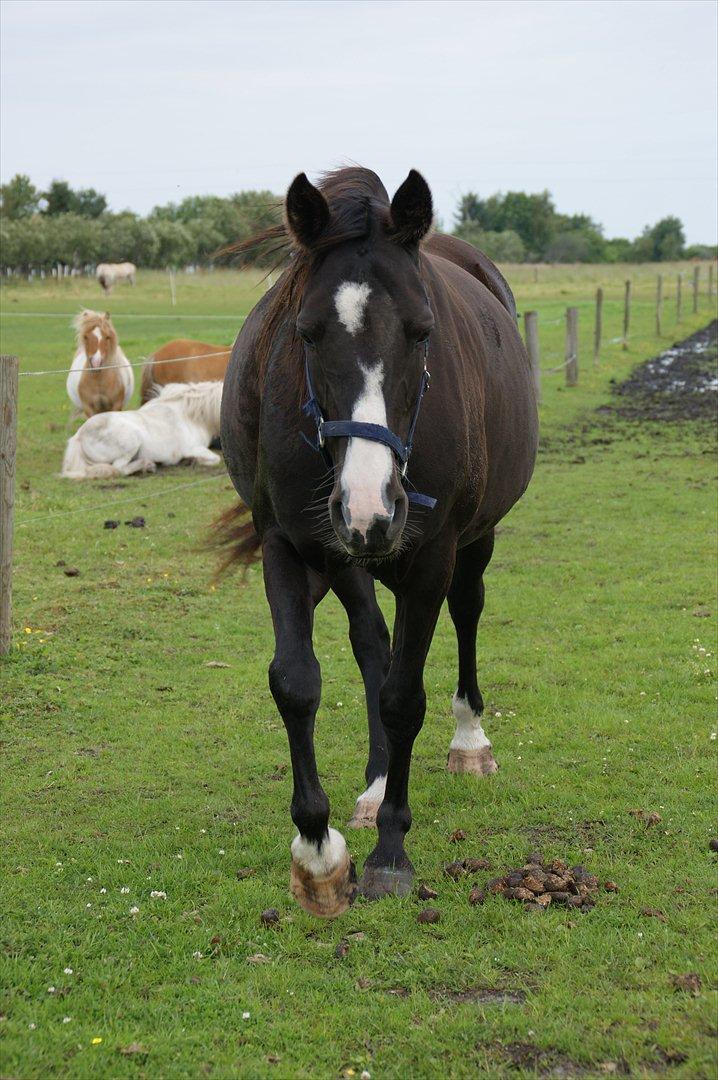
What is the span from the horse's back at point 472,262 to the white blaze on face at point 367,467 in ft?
7.73

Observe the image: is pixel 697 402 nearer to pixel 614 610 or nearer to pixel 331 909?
pixel 614 610

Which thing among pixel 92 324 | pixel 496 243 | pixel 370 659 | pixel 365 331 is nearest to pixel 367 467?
pixel 365 331

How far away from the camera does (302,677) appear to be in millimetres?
3426

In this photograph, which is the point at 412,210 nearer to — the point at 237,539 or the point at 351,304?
the point at 351,304

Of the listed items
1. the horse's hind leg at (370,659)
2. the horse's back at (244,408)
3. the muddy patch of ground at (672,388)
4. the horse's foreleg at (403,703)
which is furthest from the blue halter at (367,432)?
the muddy patch of ground at (672,388)

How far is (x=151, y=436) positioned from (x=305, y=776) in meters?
9.59

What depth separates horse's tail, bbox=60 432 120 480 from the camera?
12.0 metres

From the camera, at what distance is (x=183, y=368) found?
1421 cm

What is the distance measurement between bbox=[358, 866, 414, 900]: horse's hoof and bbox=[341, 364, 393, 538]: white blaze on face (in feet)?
4.67

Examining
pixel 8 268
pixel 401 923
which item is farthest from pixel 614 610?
pixel 8 268

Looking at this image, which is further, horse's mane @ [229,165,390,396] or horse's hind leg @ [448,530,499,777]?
horse's hind leg @ [448,530,499,777]

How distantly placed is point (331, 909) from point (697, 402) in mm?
14965

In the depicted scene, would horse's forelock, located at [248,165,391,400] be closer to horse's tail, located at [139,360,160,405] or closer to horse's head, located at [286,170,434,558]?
horse's head, located at [286,170,434,558]

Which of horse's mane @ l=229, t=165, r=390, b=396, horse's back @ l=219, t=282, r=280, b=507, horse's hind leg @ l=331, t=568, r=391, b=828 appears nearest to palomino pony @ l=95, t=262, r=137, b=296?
horse's back @ l=219, t=282, r=280, b=507
